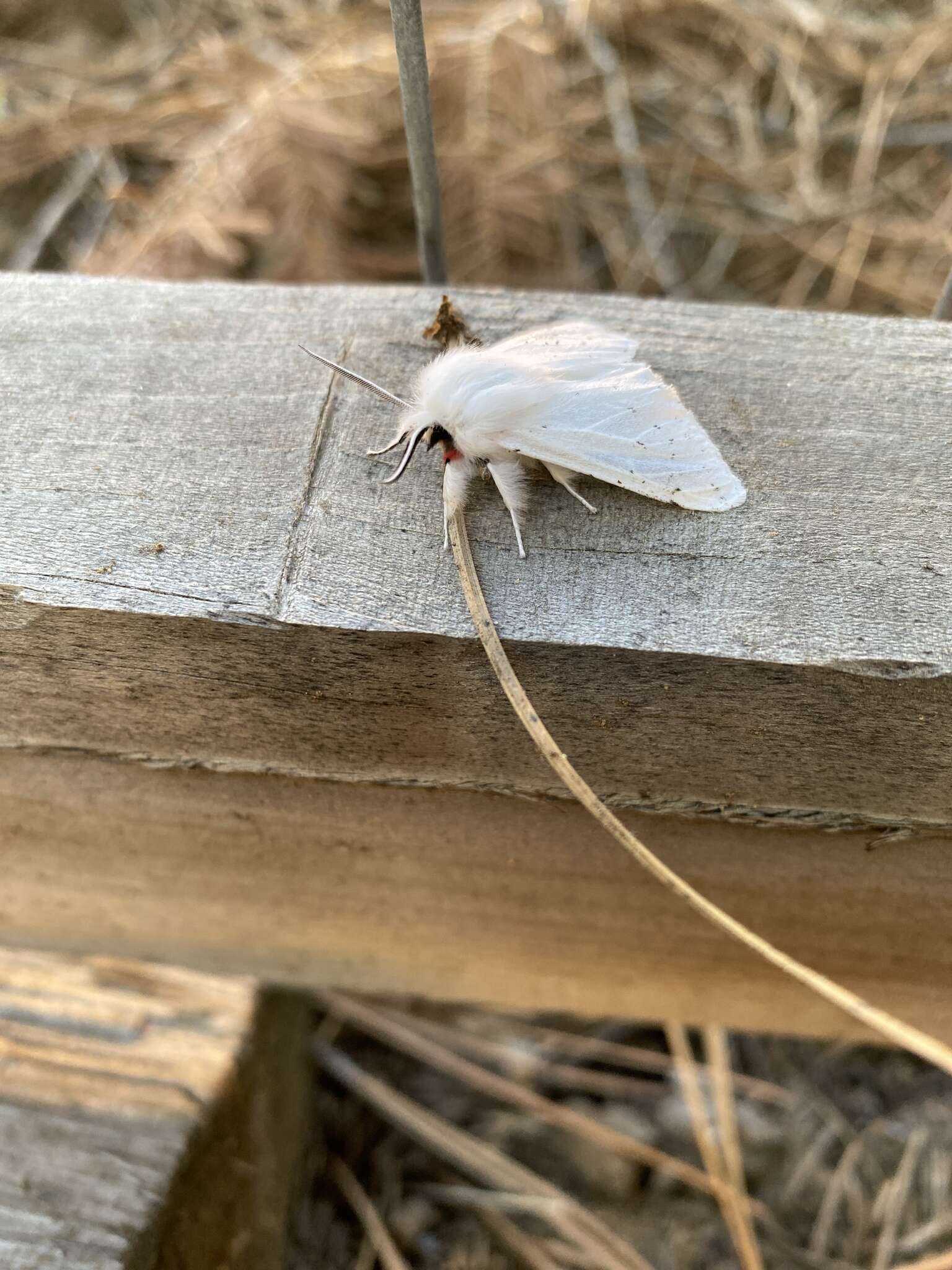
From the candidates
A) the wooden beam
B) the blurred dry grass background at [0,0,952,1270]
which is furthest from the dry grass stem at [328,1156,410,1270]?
the wooden beam

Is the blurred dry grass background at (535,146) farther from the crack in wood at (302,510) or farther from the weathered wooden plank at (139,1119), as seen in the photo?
the weathered wooden plank at (139,1119)

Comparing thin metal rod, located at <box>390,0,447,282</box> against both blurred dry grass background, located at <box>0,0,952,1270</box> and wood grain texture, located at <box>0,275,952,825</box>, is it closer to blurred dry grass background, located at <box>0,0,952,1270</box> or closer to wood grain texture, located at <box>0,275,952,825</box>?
wood grain texture, located at <box>0,275,952,825</box>

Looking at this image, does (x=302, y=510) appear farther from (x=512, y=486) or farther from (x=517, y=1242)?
(x=517, y=1242)

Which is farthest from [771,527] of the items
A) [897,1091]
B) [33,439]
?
[897,1091]

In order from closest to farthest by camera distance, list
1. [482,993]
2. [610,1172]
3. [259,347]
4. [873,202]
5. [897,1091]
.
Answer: [259,347]
[482,993]
[610,1172]
[897,1091]
[873,202]

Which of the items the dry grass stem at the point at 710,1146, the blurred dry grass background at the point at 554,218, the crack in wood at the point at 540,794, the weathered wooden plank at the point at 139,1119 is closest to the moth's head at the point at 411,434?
the crack in wood at the point at 540,794

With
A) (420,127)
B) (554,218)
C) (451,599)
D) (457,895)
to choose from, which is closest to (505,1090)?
(457,895)

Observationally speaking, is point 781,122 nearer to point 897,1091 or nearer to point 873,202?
point 873,202
